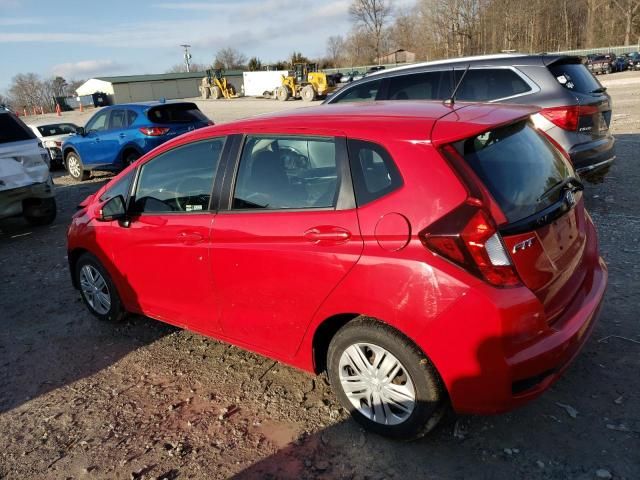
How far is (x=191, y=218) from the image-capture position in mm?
3506

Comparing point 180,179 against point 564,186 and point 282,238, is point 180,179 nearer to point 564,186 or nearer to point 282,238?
point 282,238

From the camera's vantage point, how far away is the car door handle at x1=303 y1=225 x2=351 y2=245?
8.81 feet

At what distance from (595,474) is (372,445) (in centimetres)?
109

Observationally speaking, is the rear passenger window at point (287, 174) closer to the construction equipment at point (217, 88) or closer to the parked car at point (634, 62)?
the construction equipment at point (217, 88)

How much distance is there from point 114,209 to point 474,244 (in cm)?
281

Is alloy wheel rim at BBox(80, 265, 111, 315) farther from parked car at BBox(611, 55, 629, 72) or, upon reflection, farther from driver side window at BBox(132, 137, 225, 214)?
parked car at BBox(611, 55, 629, 72)

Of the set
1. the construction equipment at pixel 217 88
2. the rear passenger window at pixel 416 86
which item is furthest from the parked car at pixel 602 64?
the rear passenger window at pixel 416 86

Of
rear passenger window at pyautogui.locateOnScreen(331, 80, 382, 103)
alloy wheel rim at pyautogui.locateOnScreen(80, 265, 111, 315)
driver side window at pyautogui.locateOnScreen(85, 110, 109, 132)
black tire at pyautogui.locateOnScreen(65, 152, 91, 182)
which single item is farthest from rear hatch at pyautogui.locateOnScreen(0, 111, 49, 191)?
black tire at pyautogui.locateOnScreen(65, 152, 91, 182)

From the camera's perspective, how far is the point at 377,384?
280cm

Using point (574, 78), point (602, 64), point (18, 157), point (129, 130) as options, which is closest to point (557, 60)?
point (574, 78)

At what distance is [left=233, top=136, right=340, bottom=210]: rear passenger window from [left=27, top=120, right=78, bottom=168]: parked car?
12996 mm

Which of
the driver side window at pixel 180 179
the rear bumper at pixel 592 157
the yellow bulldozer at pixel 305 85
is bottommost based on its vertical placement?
the rear bumper at pixel 592 157

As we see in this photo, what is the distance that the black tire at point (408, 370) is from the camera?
258cm

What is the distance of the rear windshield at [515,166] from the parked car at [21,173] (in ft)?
22.6
